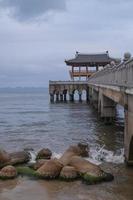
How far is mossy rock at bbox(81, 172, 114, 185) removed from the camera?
15.5 meters

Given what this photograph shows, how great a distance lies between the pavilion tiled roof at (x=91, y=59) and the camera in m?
89.3

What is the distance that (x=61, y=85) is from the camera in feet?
265

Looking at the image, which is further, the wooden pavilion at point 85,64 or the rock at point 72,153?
the wooden pavilion at point 85,64

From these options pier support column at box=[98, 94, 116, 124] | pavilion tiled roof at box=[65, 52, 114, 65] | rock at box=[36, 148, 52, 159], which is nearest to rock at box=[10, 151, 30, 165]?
rock at box=[36, 148, 52, 159]

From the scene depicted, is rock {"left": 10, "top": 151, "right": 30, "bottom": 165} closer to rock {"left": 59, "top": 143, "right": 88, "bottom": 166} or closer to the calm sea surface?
rock {"left": 59, "top": 143, "right": 88, "bottom": 166}

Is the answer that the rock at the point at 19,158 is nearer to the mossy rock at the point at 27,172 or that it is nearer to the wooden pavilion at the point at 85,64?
the mossy rock at the point at 27,172

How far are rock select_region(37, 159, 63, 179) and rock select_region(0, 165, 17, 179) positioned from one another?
37.4 inches

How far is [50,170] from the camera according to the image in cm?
1611

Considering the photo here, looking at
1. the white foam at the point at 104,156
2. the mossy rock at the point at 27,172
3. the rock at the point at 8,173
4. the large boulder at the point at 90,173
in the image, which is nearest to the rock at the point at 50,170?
the mossy rock at the point at 27,172

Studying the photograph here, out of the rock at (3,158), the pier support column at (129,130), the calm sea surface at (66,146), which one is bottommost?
the calm sea surface at (66,146)

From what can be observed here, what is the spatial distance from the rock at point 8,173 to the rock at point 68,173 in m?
1.88

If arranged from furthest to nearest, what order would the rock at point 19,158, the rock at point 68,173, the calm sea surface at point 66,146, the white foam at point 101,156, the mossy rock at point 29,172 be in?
the white foam at point 101,156 < the rock at point 19,158 < the mossy rock at point 29,172 < the rock at point 68,173 < the calm sea surface at point 66,146

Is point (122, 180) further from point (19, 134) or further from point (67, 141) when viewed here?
point (19, 134)

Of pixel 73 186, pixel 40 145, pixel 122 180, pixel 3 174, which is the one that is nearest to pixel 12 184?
pixel 3 174
